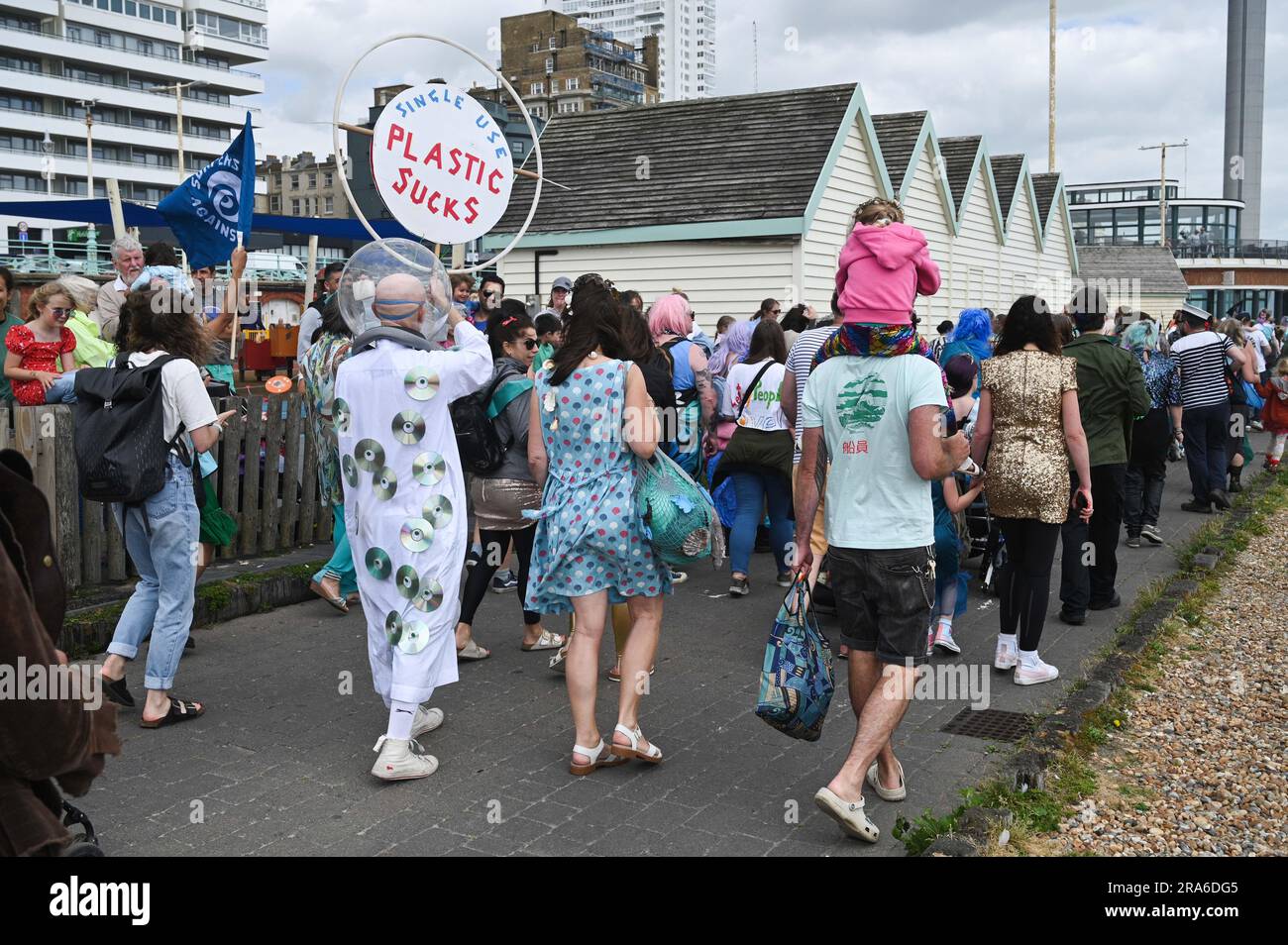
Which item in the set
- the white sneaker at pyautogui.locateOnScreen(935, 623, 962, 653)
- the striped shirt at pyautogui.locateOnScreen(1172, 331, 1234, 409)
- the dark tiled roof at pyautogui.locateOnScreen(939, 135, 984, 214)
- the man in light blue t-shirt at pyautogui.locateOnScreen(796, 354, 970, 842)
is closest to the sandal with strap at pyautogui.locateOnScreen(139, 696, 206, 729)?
the man in light blue t-shirt at pyautogui.locateOnScreen(796, 354, 970, 842)

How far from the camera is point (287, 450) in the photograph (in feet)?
28.6

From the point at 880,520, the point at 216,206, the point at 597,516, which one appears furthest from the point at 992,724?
the point at 216,206

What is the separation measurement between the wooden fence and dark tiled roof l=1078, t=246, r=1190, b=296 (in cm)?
3742

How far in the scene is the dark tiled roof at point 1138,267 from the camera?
139 feet

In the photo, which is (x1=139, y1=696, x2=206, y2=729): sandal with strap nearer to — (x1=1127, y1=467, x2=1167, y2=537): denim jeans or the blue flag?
the blue flag

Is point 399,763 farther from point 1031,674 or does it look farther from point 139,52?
point 139,52

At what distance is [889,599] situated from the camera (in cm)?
420

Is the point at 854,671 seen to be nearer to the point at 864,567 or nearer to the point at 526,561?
the point at 864,567

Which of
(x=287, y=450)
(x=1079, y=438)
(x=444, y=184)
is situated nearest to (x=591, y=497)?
(x=444, y=184)

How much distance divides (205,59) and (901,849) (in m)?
109

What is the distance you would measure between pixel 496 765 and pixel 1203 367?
31.7 feet

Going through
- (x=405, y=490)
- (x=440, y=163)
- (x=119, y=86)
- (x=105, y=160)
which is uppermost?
(x=119, y=86)

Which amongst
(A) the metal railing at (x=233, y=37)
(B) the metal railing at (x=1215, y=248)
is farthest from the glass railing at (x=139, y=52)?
(B) the metal railing at (x=1215, y=248)

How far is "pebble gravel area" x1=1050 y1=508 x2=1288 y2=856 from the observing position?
432 centimetres
